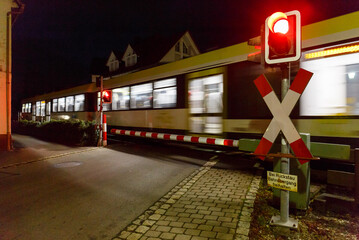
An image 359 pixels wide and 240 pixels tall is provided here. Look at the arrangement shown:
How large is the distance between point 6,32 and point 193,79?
26.6ft

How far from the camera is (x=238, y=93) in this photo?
7691mm

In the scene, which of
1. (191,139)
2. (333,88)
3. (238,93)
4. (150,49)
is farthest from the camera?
(150,49)

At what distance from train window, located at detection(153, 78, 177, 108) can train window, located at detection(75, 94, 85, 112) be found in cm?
747

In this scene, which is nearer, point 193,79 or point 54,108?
point 193,79

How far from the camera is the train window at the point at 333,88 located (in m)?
5.43

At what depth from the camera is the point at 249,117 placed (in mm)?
7348

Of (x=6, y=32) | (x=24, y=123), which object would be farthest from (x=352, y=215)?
(x=24, y=123)

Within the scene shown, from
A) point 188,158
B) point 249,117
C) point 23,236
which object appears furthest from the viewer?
point 188,158

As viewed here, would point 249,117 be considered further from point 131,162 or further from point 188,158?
point 131,162

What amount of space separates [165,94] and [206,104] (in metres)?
2.25

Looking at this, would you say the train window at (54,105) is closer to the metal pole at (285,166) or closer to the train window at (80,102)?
the train window at (80,102)

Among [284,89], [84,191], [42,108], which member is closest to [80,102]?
[42,108]

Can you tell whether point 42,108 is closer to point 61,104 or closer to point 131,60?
point 61,104

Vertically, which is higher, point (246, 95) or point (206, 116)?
point (246, 95)
